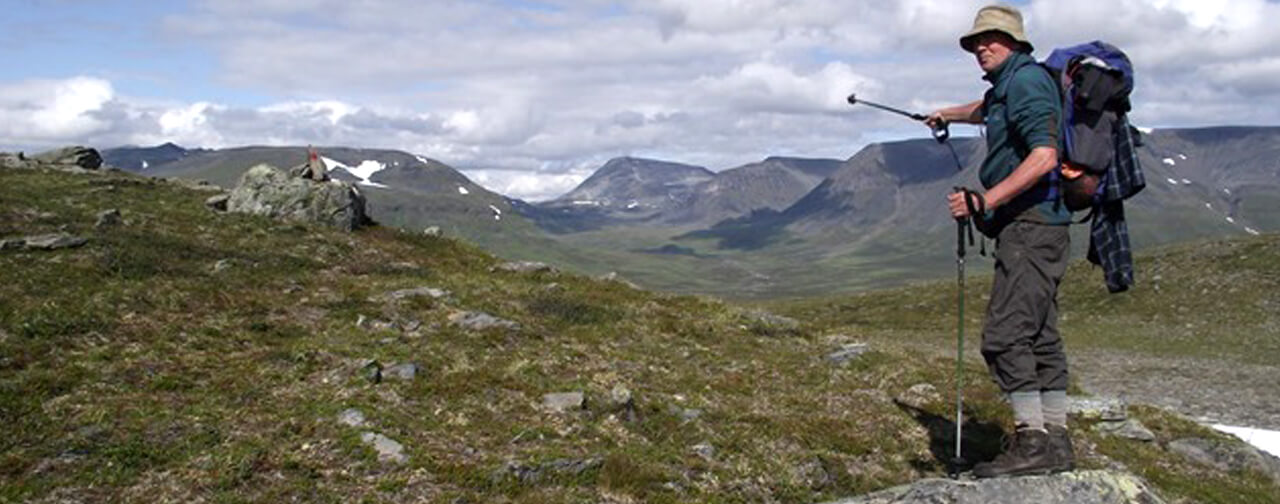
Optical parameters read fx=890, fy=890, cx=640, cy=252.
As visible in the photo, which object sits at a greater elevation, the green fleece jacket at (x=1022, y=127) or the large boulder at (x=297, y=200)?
the green fleece jacket at (x=1022, y=127)

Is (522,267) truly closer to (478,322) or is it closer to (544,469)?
(478,322)

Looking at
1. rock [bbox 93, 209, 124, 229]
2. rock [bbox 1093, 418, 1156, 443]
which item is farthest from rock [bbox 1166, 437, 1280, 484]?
rock [bbox 93, 209, 124, 229]

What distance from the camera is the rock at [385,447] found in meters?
11.7

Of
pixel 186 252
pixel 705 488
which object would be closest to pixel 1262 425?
pixel 705 488

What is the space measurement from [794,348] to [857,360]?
2.12 m

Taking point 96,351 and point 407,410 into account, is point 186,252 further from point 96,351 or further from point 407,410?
point 407,410

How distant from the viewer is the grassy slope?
37.2 ft

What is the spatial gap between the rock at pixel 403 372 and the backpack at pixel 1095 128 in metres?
10.7

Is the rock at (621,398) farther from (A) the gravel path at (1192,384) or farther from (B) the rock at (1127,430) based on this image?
(A) the gravel path at (1192,384)

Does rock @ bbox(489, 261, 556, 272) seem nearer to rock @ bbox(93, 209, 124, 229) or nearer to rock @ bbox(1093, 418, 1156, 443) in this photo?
rock @ bbox(93, 209, 124, 229)

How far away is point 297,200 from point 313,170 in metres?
3.14

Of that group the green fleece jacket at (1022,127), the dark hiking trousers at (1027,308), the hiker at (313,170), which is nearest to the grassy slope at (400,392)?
the dark hiking trousers at (1027,308)

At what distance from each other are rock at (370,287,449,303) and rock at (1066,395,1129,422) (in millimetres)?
15391

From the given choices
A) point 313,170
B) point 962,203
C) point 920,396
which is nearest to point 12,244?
point 313,170
